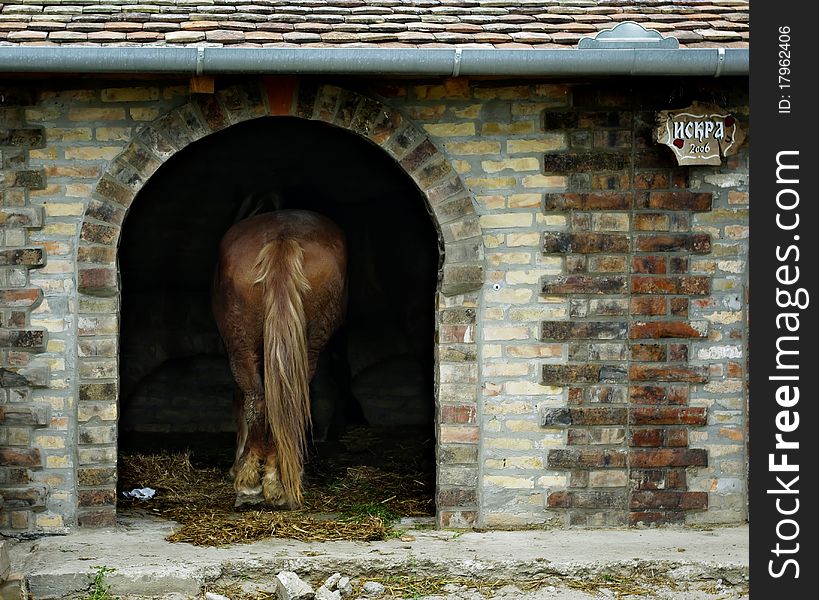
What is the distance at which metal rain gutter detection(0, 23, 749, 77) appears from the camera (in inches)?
219

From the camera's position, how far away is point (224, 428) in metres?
8.99

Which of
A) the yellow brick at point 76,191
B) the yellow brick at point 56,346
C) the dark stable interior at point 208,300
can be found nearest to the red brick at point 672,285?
the dark stable interior at point 208,300

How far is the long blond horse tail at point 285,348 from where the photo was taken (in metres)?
6.22

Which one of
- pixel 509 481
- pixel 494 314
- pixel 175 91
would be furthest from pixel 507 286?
pixel 175 91

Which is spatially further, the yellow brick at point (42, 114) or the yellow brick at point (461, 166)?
the yellow brick at point (461, 166)

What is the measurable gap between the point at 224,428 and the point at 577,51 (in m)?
4.62

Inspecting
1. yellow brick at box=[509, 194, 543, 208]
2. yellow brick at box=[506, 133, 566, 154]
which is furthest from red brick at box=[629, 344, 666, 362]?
yellow brick at box=[506, 133, 566, 154]

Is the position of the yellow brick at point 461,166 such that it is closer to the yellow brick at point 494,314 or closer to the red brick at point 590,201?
the red brick at point 590,201

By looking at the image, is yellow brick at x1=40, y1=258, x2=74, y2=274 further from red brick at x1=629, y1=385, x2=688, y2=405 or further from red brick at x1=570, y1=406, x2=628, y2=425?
red brick at x1=629, y1=385, x2=688, y2=405

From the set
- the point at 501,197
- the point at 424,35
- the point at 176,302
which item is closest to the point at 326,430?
the point at 176,302

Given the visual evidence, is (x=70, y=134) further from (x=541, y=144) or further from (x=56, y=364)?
(x=541, y=144)

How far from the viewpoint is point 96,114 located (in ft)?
20.1

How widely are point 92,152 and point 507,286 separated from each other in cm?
238

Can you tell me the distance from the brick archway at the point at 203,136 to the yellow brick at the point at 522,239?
18 centimetres
